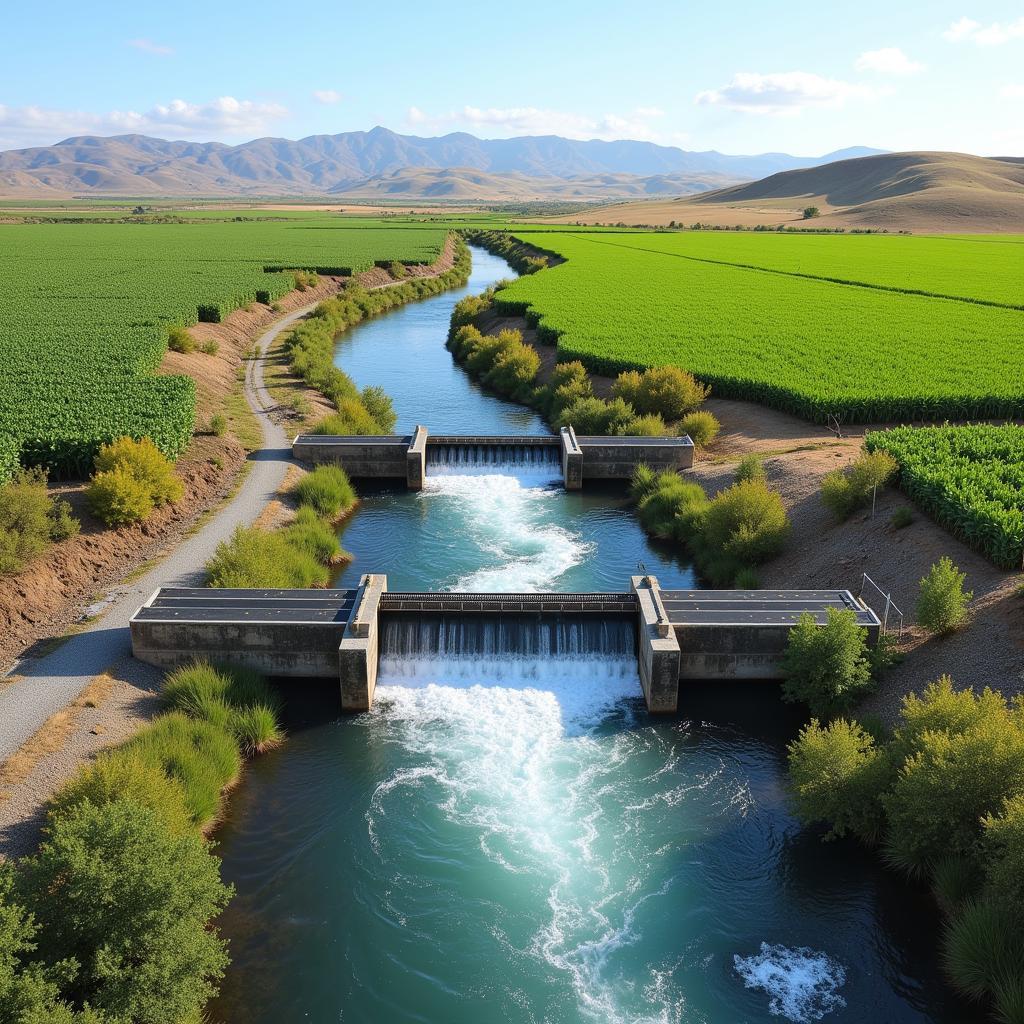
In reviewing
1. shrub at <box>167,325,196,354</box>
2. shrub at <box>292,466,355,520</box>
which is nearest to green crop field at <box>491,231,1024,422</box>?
shrub at <box>292,466,355,520</box>

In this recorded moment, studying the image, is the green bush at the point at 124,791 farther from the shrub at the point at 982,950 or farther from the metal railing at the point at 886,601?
the metal railing at the point at 886,601

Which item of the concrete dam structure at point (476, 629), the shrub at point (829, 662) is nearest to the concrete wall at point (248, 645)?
the concrete dam structure at point (476, 629)

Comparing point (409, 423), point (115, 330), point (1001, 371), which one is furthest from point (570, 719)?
point (115, 330)

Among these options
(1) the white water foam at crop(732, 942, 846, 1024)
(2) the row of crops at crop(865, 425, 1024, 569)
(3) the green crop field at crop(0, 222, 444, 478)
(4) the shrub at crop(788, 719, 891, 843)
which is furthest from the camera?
(3) the green crop field at crop(0, 222, 444, 478)

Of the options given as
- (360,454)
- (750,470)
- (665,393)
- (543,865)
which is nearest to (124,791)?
(543,865)

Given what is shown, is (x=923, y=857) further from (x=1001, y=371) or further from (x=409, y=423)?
(x=409, y=423)

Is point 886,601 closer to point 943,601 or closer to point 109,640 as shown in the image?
point 943,601

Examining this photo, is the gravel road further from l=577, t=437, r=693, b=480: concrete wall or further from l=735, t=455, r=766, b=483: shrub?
l=735, t=455, r=766, b=483: shrub
